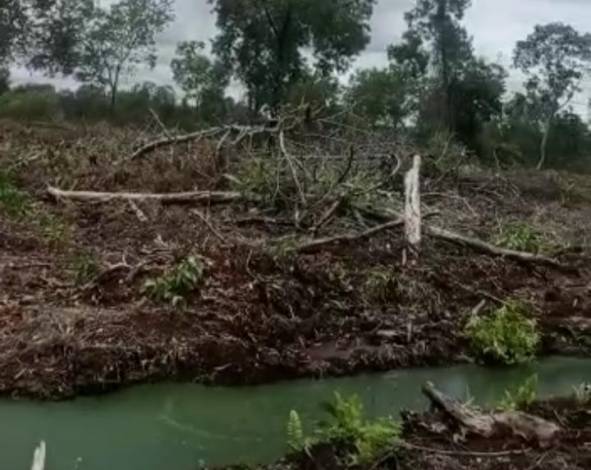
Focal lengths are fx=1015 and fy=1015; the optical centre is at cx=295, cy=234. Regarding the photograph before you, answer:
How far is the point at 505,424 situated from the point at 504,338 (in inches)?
115

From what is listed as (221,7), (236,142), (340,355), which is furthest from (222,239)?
(221,7)

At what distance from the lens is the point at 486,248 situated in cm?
1034

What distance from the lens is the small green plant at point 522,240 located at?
10734 millimetres

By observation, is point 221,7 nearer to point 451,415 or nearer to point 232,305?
point 232,305

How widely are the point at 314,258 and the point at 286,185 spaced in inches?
62.2

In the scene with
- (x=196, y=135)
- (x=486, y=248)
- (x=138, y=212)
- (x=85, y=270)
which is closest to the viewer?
(x=85, y=270)

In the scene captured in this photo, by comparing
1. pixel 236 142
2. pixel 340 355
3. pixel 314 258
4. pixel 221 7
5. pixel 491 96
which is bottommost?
pixel 340 355

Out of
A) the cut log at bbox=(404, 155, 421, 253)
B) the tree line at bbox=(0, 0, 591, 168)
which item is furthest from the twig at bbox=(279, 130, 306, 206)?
the tree line at bbox=(0, 0, 591, 168)

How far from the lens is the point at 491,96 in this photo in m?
31.3

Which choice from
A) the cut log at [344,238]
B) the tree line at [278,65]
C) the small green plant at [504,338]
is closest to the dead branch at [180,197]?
the cut log at [344,238]

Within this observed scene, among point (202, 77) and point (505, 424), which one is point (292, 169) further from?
point (202, 77)

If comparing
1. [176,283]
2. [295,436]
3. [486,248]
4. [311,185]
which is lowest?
[295,436]

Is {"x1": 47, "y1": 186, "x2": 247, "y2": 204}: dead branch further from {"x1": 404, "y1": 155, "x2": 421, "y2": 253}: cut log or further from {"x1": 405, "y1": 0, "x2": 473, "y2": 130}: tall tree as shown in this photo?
{"x1": 405, "y1": 0, "x2": 473, "y2": 130}: tall tree

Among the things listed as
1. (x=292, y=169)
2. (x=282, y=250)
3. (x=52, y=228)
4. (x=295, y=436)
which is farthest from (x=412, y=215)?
(x=295, y=436)
